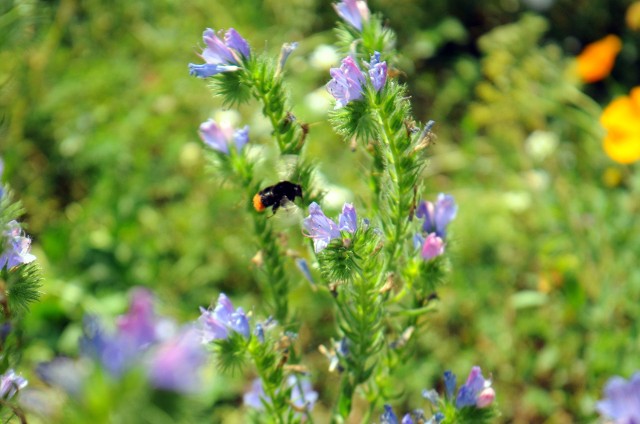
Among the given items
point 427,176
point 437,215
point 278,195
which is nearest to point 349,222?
point 278,195

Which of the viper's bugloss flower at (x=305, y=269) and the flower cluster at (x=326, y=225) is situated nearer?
the flower cluster at (x=326, y=225)

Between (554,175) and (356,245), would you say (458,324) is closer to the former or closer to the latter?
(554,175)

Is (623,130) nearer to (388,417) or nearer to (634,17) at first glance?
(634,17)

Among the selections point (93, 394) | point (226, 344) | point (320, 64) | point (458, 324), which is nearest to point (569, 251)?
point (458, 324)

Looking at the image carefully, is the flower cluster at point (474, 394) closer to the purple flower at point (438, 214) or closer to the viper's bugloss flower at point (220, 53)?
the purple flower at point (438, 214)

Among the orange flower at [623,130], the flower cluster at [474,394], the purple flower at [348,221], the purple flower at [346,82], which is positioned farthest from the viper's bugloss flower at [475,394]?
the orange flower at [623,130]

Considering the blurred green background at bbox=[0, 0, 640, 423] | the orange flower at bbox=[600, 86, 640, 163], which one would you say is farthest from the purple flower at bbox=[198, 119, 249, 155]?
the orange flower at bbox=[600, 86, 640, 163]

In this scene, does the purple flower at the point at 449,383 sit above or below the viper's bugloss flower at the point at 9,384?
below
